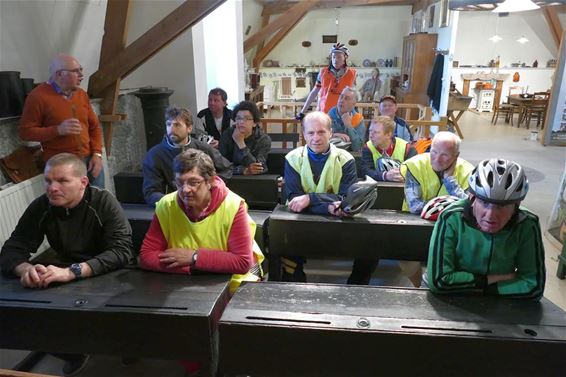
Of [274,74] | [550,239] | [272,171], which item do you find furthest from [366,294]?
[274,74]

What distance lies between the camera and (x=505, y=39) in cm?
1174

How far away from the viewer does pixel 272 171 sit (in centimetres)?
380

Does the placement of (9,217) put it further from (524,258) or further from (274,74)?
(274,74)

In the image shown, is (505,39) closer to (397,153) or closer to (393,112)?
(393,112)

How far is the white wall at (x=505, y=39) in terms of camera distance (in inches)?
451

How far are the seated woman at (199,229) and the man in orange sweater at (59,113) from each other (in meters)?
1.52

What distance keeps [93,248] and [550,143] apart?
807cm

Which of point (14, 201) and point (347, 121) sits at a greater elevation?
point (347, 121)

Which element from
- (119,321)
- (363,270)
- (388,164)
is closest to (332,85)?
(388,164)

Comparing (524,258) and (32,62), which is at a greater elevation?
(32,62)

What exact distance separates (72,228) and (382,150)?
2.25 metres

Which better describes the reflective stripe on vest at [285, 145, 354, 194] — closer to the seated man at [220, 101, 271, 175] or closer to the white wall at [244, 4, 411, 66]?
the seated man at [220, 101, 271, 175]

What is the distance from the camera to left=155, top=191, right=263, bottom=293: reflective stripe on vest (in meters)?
1.71

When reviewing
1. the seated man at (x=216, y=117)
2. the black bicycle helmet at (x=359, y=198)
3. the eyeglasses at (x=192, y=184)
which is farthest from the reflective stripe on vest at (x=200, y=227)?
the seated man at (x=216, y=117)
